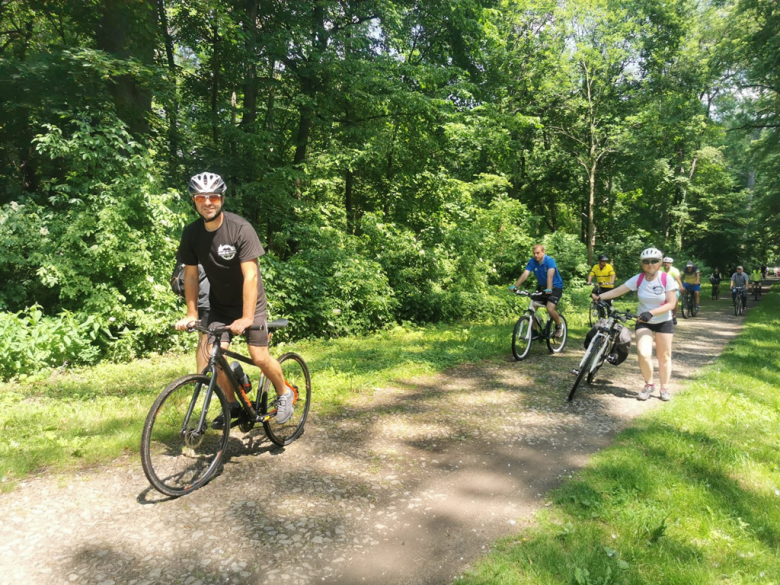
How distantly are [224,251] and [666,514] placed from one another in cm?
386

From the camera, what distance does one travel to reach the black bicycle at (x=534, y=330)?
8.39 metres

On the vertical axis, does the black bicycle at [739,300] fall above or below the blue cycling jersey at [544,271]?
below

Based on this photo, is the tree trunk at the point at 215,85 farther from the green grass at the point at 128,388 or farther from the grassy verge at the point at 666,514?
the grassy verge at the point at 666,514

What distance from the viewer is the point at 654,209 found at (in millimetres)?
30812

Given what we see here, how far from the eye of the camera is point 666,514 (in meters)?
3.40

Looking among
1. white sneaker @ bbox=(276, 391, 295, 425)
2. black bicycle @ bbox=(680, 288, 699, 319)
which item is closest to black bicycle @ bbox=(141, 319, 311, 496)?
white sneaker @ bbox=(276, 391, 295, 425)

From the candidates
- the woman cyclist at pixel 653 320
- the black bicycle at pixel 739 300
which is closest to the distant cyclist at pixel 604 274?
the woman cyclist at pixel 653 320

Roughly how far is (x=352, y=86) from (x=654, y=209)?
999 inches

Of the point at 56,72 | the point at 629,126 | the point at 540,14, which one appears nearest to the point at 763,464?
the point at 56,72

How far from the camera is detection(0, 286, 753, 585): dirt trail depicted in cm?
274

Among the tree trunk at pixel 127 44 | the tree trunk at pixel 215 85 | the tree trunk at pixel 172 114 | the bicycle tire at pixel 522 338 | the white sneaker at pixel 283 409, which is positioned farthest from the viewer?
the tree trunk at pixel 215 85

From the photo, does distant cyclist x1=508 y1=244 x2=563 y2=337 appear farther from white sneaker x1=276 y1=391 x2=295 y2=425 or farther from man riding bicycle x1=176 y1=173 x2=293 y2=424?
man riding bicycle x1=176 y1=173 x2=293 y2=424

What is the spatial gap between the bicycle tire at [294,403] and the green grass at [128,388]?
0.52 metres

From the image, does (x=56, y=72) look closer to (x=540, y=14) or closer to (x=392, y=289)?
(x=392, y=289)
